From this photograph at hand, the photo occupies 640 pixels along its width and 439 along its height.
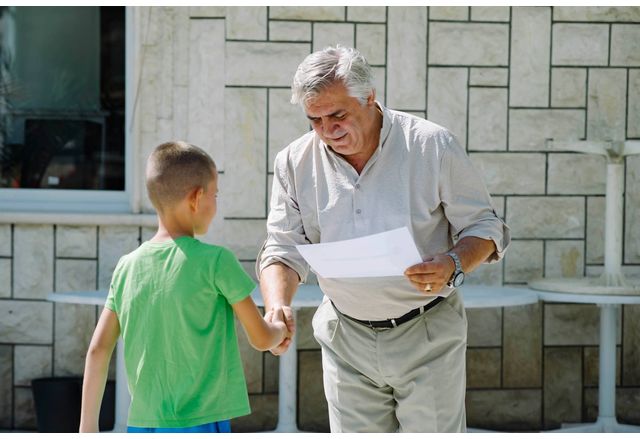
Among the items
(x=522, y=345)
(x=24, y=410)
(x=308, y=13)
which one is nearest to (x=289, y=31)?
(x=308, y=13)

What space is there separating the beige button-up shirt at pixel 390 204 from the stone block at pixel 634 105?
107 inches

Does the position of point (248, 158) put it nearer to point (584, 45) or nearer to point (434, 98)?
point (434, 98)

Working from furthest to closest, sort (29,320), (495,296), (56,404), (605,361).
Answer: (29,320), (56,404), (605,361), (495,296)

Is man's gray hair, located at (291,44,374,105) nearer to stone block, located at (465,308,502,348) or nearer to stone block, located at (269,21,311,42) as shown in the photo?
stone block, located at (269,21,311,42)

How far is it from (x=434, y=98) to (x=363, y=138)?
2.46 meters

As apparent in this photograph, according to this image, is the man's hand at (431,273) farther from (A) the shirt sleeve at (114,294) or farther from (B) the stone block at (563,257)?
(B) the stone block at (563,257)

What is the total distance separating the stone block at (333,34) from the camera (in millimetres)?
5254

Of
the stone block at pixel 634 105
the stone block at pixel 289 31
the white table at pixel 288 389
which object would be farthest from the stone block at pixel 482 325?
the stone block at pixel 289 31

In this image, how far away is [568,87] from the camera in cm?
535

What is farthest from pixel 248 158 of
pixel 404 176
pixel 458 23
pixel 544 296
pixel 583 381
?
pixel 404 176

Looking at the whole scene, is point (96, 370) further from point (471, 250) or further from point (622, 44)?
point (622, 44)

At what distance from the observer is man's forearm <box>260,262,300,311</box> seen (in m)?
2.90

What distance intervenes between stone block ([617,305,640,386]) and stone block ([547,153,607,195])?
0.64 metres

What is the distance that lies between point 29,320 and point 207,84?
149 cm
